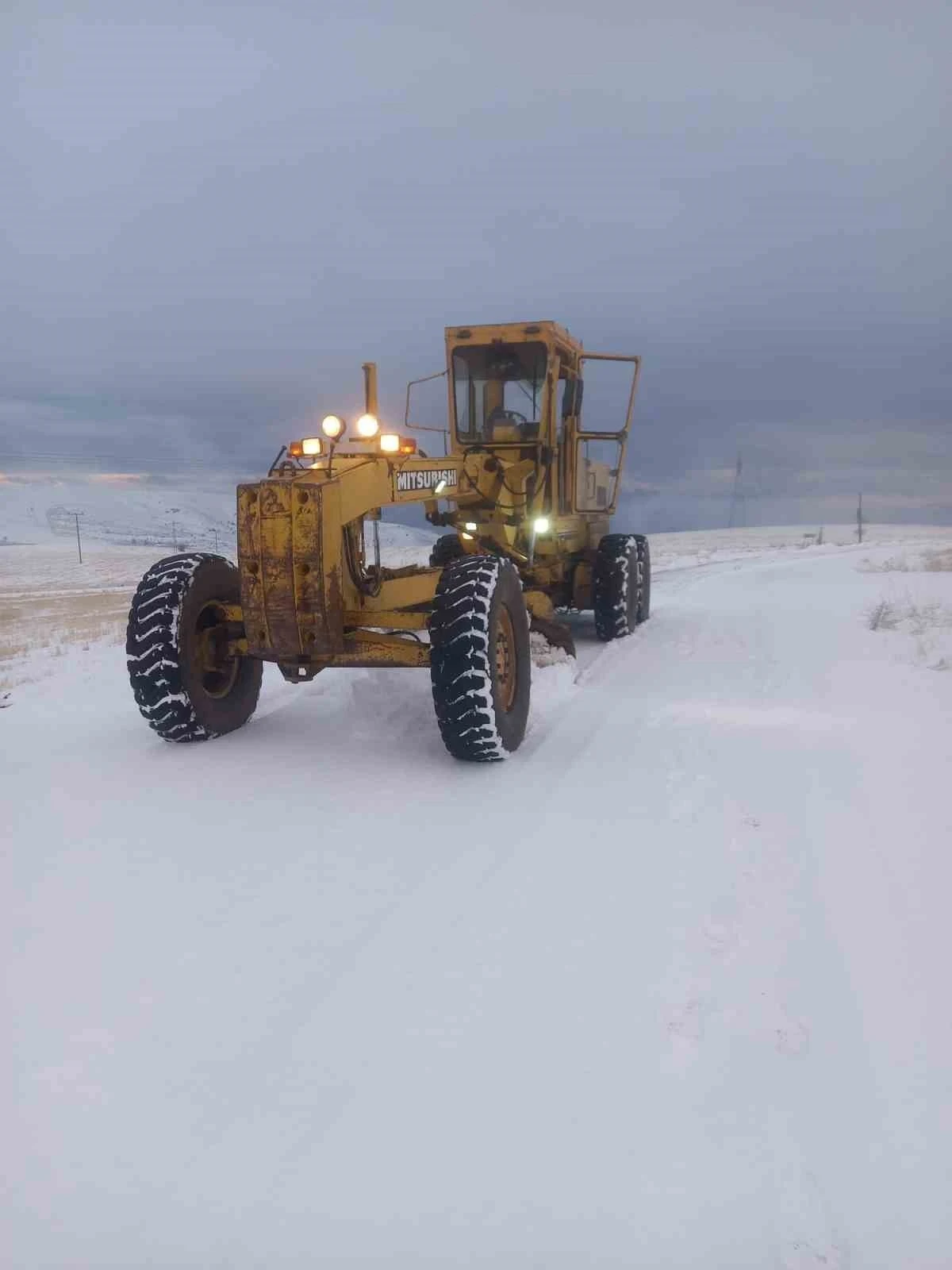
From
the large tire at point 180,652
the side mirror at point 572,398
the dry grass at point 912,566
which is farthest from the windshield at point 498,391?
the dry grass at point 912,566

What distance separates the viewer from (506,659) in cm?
Answer: 587

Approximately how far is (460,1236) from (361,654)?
3.75 m

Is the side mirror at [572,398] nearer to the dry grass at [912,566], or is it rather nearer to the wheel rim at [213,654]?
the wheel rim at [213,654]

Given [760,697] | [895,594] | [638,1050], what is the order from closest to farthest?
[638,1050]
[760,697]
[895,594]

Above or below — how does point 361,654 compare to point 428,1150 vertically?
above

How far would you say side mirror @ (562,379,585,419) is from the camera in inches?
369

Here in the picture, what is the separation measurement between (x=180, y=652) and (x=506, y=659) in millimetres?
2087

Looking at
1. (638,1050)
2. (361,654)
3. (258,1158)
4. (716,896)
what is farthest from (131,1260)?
(361,654)

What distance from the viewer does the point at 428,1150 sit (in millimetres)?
2262

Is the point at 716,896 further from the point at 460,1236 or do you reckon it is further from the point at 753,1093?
the point at 460,1236

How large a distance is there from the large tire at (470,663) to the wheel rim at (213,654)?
1.60 metres

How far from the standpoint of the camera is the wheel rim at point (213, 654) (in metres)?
5.82

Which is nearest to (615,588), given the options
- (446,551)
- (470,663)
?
(446,551)

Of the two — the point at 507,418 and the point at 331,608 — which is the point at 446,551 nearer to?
the point at 507,418
